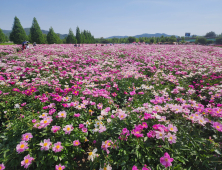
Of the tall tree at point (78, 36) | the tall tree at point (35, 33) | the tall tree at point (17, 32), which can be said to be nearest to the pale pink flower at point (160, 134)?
the tall tree at point (17, 32)

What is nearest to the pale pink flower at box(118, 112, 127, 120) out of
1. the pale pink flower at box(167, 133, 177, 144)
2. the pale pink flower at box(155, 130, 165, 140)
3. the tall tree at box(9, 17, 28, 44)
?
the pale pink flower at box(155, 130, 165, 140)

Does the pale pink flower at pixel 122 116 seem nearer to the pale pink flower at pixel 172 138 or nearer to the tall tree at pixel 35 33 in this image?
the pale pink flower at pixel 172 138

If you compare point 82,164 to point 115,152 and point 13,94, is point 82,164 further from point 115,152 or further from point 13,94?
point 13,94

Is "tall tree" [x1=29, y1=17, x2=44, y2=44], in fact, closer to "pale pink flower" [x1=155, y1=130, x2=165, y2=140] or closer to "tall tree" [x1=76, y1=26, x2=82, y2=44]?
"tall tree" [x1=76, y1=26, x2=82, y2=44]

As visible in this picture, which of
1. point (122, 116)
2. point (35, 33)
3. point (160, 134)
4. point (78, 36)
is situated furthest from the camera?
point (78, 36)

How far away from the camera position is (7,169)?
2092 millimetres

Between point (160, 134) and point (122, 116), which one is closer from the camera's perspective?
point (160, 134)

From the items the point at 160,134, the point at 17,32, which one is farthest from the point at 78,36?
the point at 160,134

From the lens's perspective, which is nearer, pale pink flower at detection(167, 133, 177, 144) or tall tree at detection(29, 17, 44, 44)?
pale pink flower at detection(167, 133, 177, 144)

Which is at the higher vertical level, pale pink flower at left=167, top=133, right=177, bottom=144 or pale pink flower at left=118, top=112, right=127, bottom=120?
pale pink flower at left=118, top=112, right=127, bottom=120

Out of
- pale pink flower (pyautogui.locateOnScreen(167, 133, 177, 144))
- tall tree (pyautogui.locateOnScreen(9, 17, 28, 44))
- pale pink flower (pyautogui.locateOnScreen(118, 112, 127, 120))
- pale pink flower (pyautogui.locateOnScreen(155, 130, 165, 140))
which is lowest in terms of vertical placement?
pale pink flower (pyautogui.locateOnScreen(167, 133, 177, 144))

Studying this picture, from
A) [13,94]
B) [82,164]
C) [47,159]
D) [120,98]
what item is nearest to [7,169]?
[47,159]

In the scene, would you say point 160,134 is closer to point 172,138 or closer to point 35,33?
point 172,138

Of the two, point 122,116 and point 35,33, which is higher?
point 35,33
